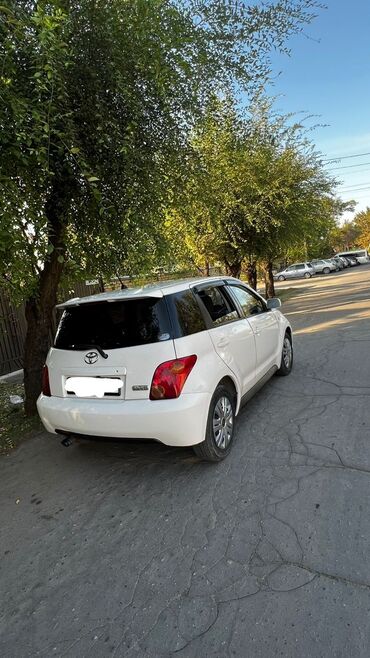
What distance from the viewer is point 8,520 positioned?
321 centimetres

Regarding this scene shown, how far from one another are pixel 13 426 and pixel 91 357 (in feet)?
8.96

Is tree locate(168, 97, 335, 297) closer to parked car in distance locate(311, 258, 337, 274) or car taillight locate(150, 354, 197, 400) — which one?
car taillight locate(150, 354, 197, 400)

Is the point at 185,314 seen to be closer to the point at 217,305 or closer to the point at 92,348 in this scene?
the point at 217,305

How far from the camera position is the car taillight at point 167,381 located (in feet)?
10.3

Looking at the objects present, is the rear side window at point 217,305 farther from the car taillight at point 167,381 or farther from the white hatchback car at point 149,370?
the car taillight at point 167,381

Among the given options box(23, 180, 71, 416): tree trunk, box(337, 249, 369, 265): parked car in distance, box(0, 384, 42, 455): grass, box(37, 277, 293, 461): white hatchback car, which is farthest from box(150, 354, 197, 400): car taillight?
box(337, 249, 369, 265): parked car in distance

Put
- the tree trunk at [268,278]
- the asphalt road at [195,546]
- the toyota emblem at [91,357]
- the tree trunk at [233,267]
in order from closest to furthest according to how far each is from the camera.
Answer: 1. the asphalt road at [195,546]
2. the toyota emblem at [91,357]
3. the tree trunk at [233,267]
4. the tree trunk at [268,278]

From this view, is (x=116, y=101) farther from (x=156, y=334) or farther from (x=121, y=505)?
(x=121, y=505)

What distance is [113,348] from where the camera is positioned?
3.33 metres

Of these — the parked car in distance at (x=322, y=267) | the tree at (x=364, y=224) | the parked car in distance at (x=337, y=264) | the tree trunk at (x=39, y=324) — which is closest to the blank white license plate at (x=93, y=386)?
the tree trunk at (x=39, y=324)

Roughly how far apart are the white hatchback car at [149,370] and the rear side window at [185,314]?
10 mm

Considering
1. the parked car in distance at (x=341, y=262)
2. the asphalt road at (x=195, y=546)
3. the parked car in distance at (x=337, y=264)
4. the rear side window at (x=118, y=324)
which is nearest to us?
the asphalt road at (x=195, y=546)

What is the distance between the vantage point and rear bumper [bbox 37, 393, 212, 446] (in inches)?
123

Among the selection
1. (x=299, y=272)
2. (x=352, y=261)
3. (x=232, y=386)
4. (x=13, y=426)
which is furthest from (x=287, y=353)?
(x=352, y=261)
